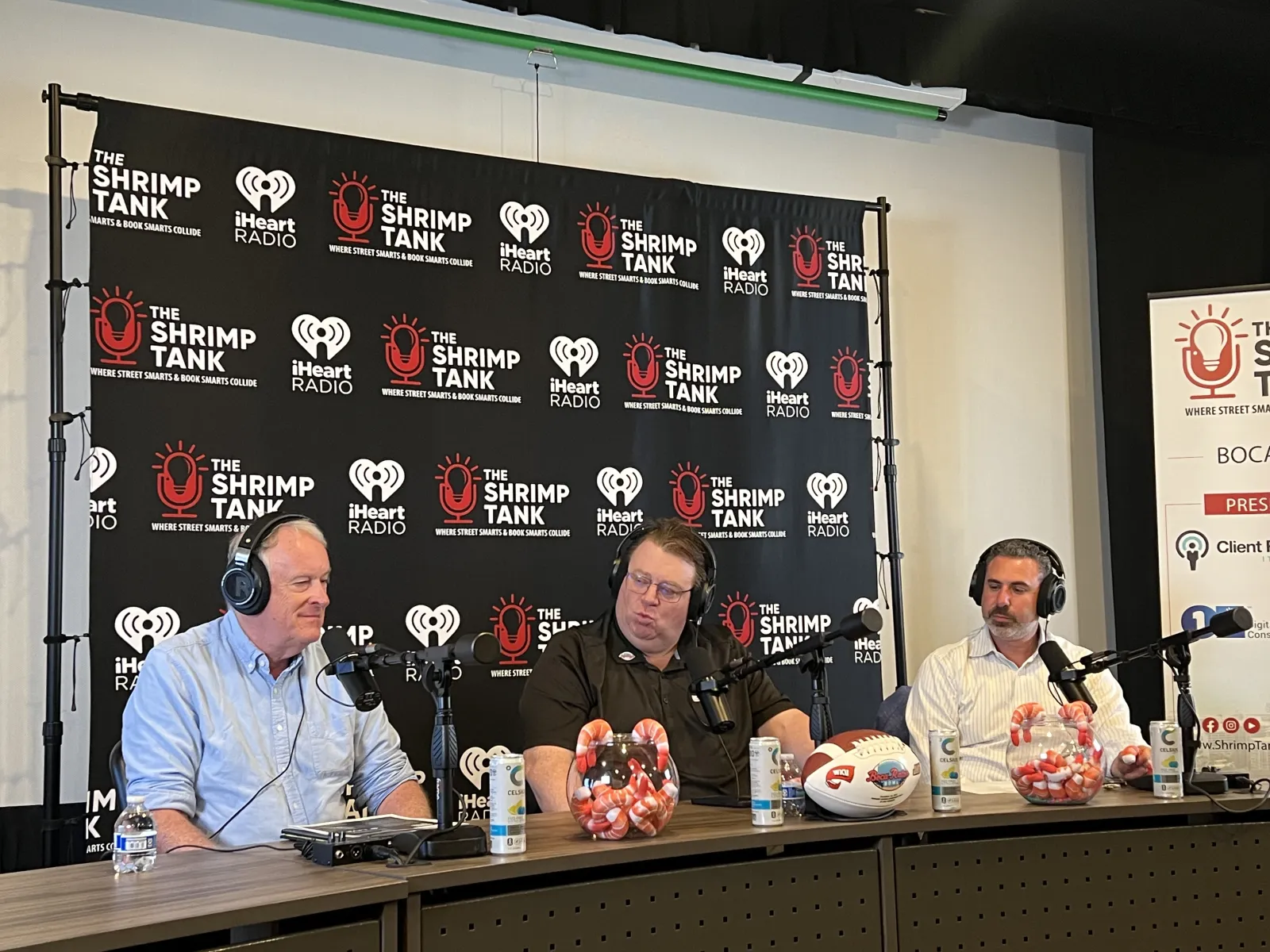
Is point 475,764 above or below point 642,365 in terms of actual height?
below

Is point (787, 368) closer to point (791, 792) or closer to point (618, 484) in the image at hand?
point (618, 484)

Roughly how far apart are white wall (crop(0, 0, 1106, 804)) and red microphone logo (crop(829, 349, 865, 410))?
427mm

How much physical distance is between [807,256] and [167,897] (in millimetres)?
3271

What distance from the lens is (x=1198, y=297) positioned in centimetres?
455

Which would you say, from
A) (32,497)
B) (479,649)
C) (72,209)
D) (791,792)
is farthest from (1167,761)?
(72,209)

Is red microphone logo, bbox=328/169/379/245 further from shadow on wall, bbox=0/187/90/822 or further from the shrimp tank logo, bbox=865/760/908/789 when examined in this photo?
the shrimp tank logo, bbox=865/760/908/789

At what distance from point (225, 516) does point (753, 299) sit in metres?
1.88

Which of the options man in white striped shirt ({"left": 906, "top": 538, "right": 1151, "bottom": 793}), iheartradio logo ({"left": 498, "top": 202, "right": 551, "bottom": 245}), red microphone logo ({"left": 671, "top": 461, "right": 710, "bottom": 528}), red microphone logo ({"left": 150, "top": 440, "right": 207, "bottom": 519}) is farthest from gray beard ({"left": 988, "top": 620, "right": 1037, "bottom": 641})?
red microphone logo ({"left": 150, "top": 440, "right": 207, "bottom": 519})

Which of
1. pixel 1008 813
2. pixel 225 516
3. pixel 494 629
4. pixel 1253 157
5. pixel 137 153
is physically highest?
pixel 1253 157

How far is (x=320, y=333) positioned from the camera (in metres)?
3.74

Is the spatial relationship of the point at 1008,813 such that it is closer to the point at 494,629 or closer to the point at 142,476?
the point at 494,629

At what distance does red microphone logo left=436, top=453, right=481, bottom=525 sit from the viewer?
3.86 meters

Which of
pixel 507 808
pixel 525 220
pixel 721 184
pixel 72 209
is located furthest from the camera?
pixel 721 184

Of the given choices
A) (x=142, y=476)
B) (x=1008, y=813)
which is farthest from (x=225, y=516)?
(x=1008, y=813)
